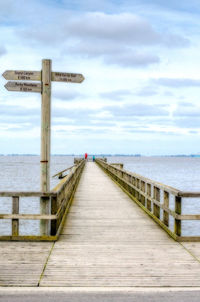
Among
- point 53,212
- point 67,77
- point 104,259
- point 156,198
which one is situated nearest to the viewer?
point 104,259

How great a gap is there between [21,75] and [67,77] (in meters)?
0.94

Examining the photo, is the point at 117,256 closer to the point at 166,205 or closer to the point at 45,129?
the point at 166,205

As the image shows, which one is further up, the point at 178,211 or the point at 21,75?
the point at 21,75

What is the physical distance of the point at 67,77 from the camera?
764cm

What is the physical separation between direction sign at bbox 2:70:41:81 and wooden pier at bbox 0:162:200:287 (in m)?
3.22

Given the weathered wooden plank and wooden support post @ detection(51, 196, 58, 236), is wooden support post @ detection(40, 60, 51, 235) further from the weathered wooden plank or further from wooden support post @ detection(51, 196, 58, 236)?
the weathered wooden plank

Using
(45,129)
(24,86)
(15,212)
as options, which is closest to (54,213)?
(15,212)

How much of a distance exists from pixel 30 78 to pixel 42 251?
3.39m

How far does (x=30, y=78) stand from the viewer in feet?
24.3

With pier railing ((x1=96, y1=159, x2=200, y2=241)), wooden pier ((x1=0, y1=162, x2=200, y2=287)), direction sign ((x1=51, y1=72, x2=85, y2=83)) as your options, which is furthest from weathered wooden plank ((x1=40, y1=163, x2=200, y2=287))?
direction sign ((x1=51, y1=72, x2=85, y2=83))

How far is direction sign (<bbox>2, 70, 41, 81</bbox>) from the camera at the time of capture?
24.0 ft

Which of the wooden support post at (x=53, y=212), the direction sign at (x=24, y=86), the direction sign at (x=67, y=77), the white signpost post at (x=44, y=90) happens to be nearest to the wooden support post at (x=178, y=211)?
the wooden support post at (x=53, y=212)

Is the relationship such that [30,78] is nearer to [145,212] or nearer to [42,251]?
[42,251]

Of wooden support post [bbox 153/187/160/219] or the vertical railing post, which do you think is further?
wooden support post [bbox 153/187/160/219]
